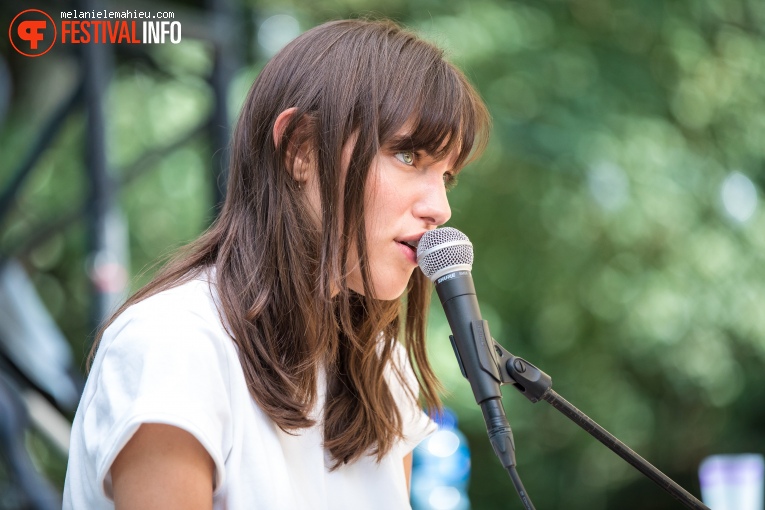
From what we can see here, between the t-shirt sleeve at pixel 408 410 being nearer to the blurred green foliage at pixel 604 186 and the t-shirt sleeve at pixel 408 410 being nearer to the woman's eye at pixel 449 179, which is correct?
the woman's eye at pixel 449 179

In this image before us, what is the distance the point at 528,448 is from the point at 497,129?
1882 mm

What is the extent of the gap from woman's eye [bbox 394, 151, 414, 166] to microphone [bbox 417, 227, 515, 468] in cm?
14

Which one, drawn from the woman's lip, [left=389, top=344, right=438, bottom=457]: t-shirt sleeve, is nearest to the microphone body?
the woman's lip

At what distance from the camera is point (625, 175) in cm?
397

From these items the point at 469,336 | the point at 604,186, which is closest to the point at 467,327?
the point at 469,336

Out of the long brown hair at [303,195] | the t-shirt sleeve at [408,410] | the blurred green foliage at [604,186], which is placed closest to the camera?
the long brown hair at [303,195]

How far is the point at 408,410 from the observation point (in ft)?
5.41

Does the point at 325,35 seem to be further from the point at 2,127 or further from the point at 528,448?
the point at 528,448

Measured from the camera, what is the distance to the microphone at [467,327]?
108 cm

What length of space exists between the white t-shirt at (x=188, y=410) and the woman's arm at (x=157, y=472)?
22 mm

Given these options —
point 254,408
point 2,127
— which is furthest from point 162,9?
point 254,408

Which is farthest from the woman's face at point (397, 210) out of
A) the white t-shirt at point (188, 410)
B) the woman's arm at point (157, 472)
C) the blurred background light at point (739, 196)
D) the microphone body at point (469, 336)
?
the blurred background light at point (739, 196)

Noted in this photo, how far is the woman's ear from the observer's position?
132 cm

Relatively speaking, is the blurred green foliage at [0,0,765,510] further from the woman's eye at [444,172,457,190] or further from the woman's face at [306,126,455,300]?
the woman's face at [306,126,455,300]
